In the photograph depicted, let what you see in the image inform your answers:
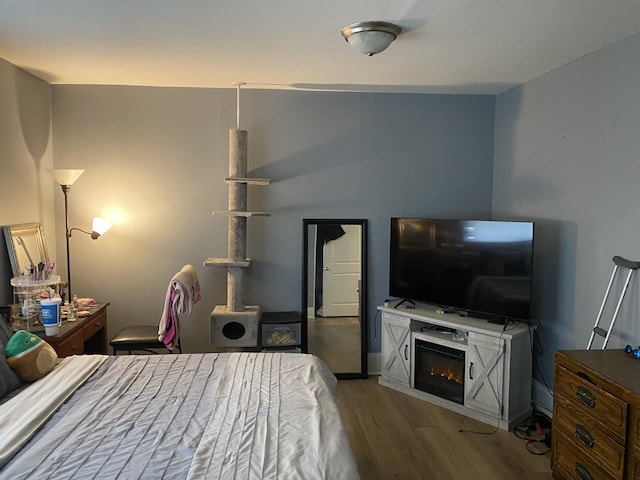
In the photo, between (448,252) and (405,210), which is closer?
(448,252)

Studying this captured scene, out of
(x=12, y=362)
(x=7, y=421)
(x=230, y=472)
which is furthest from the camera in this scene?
(x=12, y=362)

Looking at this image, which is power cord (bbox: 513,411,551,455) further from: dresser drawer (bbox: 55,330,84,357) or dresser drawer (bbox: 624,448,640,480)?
dresser drawer (bbox: 55,330,84,357)

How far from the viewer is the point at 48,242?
156 inches

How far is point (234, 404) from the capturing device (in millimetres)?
2062

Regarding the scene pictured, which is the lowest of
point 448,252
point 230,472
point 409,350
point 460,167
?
point 409,350

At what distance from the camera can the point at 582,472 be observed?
8.12ft

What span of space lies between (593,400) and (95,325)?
3.22m

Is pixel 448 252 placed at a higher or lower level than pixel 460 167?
lower

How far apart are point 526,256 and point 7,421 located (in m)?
3.10

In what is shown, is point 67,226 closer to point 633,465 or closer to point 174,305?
point 174,305

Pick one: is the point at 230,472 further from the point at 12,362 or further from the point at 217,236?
the point at 217,236

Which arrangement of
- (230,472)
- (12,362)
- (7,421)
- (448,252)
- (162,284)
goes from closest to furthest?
(230,472) → (7,421) → (12,362) → (448,252) → (162,284)

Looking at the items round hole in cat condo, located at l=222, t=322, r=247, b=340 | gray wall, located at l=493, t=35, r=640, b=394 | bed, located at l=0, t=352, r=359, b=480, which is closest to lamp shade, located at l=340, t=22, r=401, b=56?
gray wall, located at l=493, t=35, r=640, b=394

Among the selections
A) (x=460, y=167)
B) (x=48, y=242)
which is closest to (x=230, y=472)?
(x=48, y=242)
